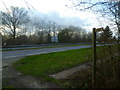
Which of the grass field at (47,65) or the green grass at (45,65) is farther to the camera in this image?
the green grass at (45,65)

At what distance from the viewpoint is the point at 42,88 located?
3516 millimetres

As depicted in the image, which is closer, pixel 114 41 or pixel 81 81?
pixel 81 81

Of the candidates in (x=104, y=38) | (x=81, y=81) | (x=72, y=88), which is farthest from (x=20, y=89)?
(x=104, y=38)

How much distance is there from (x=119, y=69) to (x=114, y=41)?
1.07 metres

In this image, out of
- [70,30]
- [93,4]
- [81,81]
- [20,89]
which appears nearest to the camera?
[20,89]

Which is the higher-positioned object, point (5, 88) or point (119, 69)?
point (119, 69)

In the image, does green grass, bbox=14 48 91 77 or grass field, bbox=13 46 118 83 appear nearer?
grass field, bbox=13 46 118 83

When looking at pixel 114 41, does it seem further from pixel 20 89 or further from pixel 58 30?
pixel 58 30

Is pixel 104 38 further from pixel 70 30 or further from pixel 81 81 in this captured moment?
pixel 70 30

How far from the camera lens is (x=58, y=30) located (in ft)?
147

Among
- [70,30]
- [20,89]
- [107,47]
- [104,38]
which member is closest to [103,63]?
[107,47]

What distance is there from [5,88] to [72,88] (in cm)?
208

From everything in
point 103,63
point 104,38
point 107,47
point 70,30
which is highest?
point 70,30

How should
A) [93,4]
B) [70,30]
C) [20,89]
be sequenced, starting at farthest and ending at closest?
[70,30] < [93,4] < [20,89]
